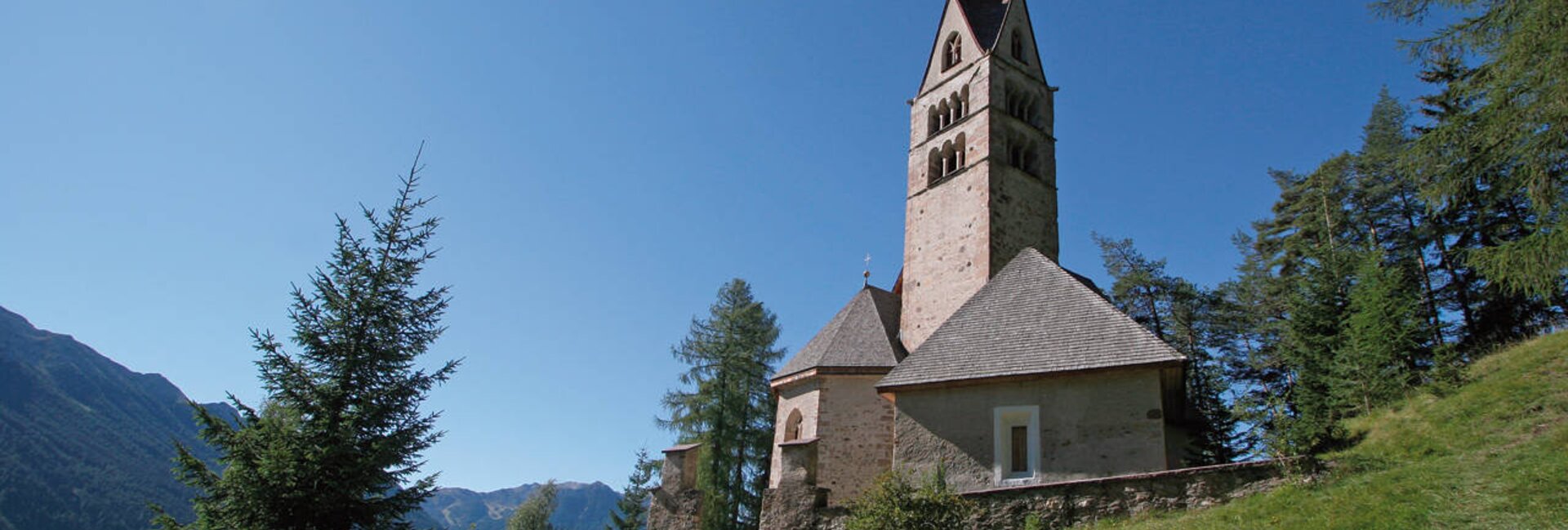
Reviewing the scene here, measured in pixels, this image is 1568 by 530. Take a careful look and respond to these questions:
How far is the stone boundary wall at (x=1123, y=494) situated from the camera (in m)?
9.66

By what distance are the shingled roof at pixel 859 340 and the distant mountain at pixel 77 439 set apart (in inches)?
2717

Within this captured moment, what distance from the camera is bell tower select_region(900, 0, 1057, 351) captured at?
20125 mm

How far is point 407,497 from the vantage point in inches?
443

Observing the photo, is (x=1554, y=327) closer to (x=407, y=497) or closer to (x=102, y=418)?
(x=407, y=497)

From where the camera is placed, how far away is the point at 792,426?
59.9 feet

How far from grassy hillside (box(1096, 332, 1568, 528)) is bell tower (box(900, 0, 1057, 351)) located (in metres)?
→ 9.49

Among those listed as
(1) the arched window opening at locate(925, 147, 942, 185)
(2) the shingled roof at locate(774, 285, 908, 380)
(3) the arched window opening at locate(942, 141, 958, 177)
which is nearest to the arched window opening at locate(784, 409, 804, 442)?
(2) the shingled roof at locate(774, 285, 908, 380)

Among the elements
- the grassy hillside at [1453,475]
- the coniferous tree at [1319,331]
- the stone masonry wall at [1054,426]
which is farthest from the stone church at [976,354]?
the coniferous tree at [1319,331]

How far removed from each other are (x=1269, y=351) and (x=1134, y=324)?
17404 mm

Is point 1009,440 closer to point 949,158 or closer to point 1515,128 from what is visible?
point 1515,128

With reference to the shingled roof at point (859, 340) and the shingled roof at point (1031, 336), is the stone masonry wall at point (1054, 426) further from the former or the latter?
the shingled roof at point (859, 340)

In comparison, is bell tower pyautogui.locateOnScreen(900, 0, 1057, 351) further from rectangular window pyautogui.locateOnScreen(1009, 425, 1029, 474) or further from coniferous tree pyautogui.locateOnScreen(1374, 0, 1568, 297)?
coniferous tree pyautogui.locateOnScreen(1374, 0, 1568, 297)

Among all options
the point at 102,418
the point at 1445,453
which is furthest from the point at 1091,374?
the point at 102,418

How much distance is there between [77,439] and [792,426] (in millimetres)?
133376
